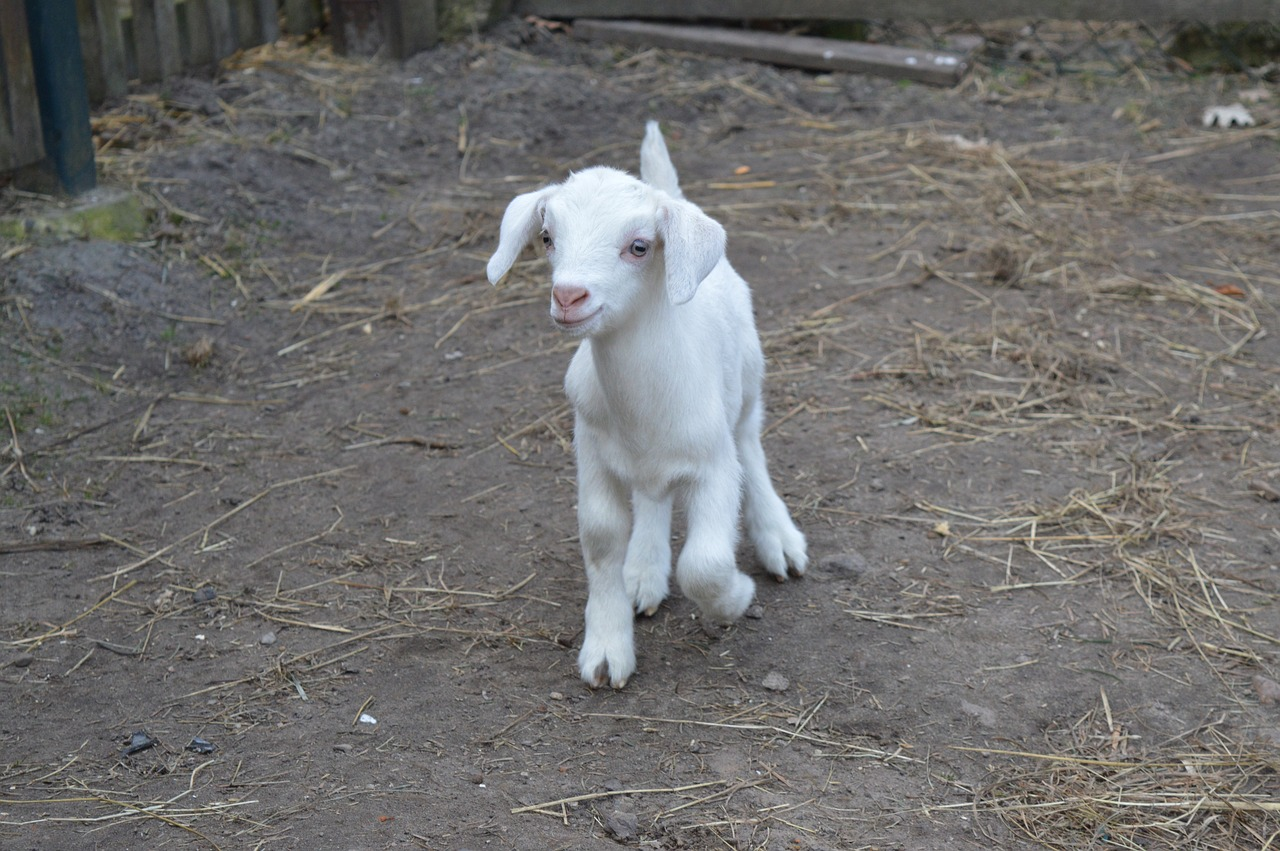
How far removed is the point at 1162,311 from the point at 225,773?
434 centimetres

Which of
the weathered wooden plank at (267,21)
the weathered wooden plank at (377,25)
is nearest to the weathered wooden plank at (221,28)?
the weathered wooden plank at (267,21)

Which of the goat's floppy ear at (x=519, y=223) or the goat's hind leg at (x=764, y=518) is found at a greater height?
the goat's floppy ear at (x=519, y=223)

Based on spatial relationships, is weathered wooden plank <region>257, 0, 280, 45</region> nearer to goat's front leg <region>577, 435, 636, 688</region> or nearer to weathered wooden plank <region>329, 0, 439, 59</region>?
weathered wooden plank <region>329, 0, 439, 59</region>

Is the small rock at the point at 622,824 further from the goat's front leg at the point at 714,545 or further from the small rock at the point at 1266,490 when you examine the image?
the small rock at the point at 1266,490

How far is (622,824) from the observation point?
2.95 m

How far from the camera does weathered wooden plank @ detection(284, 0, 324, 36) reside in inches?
328

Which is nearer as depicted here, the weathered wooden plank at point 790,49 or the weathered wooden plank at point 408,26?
the weathered wooden plank at point 408,26

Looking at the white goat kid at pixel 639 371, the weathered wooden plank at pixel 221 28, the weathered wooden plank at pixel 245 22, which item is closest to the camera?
the white goat kid at pixel 639 371

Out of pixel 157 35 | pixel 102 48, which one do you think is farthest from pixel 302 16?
pixel 102 48

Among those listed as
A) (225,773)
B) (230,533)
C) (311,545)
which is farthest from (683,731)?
(230,533)

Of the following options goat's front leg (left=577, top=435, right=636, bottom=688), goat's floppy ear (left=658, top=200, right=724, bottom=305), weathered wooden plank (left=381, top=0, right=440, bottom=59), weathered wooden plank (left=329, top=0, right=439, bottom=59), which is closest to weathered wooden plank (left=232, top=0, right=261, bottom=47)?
weathered wooden plank (left=329, top=0, right=439, bottom=59)

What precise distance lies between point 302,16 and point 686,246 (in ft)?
20.6

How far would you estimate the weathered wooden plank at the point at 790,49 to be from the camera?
848cm

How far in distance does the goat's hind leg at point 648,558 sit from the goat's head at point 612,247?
2.90ft
